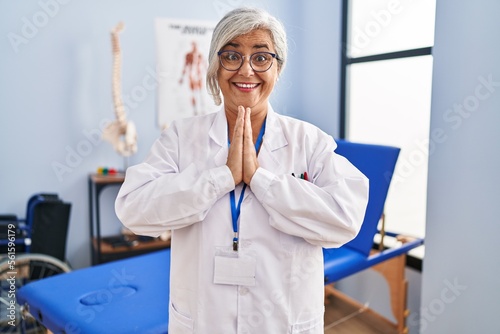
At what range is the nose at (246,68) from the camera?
42.8 inches

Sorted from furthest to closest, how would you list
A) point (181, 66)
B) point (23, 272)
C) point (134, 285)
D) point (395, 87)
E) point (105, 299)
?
1. point (181, 66)
2. point (395, 87)
3. point (23, 272)
4. point (134, 285)
5. point (105, 299)

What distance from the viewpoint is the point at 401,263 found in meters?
2.35

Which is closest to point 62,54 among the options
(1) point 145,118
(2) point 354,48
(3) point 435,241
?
(1) point 145,118

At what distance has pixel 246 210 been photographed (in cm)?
109

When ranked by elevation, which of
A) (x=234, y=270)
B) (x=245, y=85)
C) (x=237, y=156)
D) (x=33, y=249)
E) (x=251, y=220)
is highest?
(x=245, y=85)

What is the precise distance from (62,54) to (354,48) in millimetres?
2082

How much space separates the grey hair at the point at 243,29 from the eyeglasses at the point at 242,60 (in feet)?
0.07

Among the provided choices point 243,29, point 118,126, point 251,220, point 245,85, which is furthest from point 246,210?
point 118,126

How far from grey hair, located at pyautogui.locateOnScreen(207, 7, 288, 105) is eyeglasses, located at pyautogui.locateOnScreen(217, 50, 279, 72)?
2 cm

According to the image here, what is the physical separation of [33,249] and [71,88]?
1.13m

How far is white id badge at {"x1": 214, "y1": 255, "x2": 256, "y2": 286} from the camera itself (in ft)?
3.52

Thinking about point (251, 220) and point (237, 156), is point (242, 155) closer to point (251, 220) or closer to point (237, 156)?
point (237, 156)

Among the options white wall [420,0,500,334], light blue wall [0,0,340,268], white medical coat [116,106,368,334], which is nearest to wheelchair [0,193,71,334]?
light blue wall [0,0,340,268]

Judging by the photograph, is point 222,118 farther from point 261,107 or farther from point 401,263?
point 401,263
